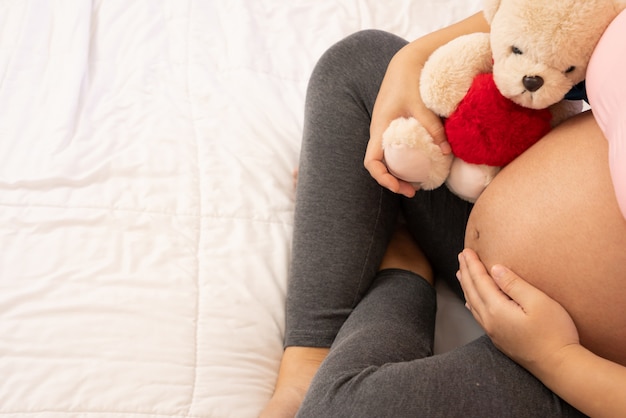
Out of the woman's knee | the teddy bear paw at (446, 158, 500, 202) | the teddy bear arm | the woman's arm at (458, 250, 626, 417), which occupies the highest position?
the teddy bear arm

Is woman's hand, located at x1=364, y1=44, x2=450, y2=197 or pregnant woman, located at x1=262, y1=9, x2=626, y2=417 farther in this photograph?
woman's hand, located at x1=364, y1=44, x2=450, y2=197

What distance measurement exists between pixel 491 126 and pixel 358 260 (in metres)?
0.28

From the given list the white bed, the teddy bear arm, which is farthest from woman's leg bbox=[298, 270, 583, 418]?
the teddy bear arm

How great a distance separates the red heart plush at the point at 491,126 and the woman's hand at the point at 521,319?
140 mm

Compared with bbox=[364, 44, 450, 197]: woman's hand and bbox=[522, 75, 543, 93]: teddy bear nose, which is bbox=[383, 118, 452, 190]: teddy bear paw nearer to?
bbox=[364, 44, 450, 197]: woman's hand

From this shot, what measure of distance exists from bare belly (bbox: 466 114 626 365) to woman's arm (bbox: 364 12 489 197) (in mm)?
108

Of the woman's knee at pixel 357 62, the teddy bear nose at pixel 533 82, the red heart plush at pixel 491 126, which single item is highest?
the teddy bear nose at pixel 533 82

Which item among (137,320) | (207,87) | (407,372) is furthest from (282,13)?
(407,372)

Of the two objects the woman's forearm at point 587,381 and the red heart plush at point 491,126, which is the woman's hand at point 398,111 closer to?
the red heart plush at point 491,126

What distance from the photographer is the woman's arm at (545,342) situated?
0.64 metres

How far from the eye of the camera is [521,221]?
2.39 ft

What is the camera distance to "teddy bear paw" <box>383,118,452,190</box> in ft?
2.54

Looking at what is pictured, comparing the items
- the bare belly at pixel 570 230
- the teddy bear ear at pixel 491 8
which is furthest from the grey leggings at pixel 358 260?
the teddy bear ear at pixel 491 8

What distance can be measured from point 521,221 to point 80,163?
670 mm
